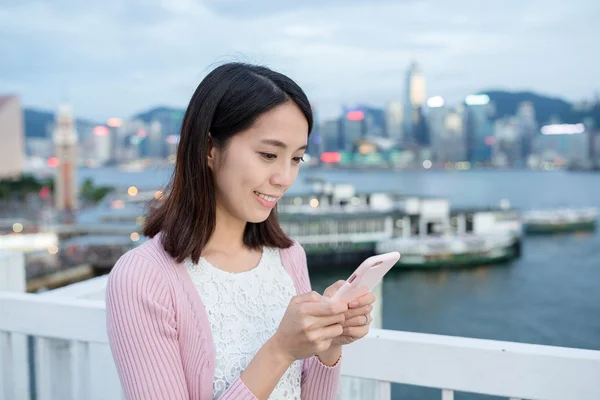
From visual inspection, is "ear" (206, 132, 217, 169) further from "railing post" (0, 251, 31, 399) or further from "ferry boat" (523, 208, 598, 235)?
"ferry boat" (523, 208, 598, 235)

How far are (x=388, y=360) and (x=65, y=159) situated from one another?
4176cm

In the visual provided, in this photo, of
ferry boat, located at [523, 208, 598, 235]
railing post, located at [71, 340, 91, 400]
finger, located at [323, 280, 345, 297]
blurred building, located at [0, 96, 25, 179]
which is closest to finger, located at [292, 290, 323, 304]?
finger, located at [323, 280, 345, 297]

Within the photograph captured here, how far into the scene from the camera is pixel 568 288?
74.6 ft

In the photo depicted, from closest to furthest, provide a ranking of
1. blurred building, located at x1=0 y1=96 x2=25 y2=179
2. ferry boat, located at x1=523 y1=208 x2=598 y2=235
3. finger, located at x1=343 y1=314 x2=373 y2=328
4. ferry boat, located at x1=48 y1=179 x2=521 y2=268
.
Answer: finger, located at x1=343 y1=314 x2=373 y2=328 < ferry boat, located at x1=48 y1=179 x2=521 y2=268 < ferry boat, located at x1=523 y1=208 x2=598 y2=235 < blurred building, located at x1=0 y1=96 x2=25 y2=179

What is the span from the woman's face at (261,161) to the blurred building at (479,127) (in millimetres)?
65990

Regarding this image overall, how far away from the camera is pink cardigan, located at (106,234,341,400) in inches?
35.0

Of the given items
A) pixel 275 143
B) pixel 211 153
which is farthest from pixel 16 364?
pixel 275 143

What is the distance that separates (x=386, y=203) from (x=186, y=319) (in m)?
30.2

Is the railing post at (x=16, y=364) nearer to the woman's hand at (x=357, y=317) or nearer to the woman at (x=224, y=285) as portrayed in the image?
the woman at (x=224, y=285)

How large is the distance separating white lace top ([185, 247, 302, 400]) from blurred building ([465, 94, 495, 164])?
66.0 metres

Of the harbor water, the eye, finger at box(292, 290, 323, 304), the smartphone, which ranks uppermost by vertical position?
the eye

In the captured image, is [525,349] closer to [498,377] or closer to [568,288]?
[498,377]

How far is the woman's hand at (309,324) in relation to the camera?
32.9 inches

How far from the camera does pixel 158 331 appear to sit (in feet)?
2.97
